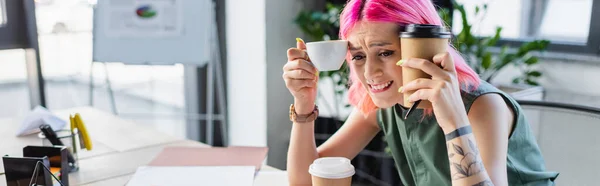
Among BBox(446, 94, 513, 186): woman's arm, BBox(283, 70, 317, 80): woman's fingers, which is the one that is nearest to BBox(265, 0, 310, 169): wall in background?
BBox(283, 70, 317, 80): woman's fingers

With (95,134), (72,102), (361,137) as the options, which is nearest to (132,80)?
(72,102)

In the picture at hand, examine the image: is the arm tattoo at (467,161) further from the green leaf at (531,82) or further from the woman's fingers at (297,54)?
the green leaf at (531,82)

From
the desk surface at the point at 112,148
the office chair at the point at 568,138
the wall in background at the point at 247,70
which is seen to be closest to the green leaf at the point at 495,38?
the office chair at the point at 568,138

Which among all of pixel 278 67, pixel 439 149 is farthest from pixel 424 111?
pixel 278 67

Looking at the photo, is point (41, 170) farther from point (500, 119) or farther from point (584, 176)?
point (584, 176)

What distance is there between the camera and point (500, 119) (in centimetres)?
107

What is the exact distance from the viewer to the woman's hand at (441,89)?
2.86 ft

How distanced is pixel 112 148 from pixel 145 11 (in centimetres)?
115

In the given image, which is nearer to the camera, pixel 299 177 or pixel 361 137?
pixel 299 177

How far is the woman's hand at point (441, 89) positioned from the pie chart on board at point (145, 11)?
1952 mm

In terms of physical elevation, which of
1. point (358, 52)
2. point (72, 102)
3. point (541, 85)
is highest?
point (358, 52)

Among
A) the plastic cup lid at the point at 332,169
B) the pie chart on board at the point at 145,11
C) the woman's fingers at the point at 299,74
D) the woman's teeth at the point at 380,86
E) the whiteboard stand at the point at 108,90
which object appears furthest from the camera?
the whiteboard stand at the point at 108,90

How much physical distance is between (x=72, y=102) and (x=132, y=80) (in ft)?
1.11

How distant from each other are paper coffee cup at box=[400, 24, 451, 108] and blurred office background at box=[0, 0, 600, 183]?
1594 mm
